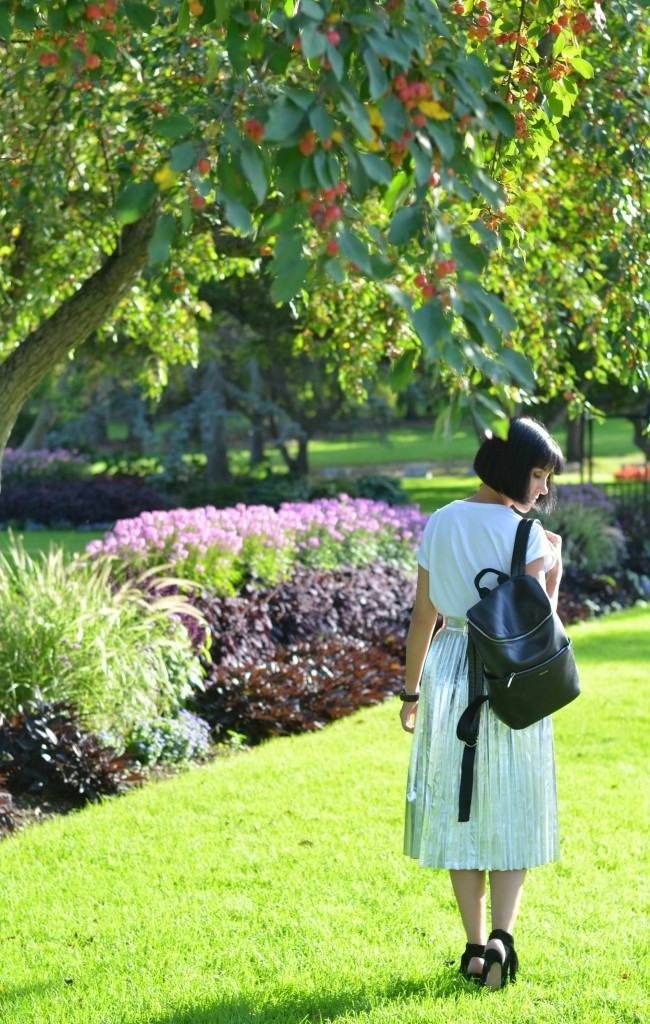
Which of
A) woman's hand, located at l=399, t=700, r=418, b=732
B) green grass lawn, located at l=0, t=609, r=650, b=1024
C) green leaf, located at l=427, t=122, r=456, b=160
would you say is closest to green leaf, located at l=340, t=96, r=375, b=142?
green leaf, located at l=427, t=122, r=456, b=160

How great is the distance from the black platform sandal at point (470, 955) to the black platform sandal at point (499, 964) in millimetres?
42

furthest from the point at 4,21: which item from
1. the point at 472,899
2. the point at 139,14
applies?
the point at 472,899

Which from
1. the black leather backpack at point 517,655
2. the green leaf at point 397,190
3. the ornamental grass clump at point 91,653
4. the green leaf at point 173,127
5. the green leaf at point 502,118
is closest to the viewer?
the green leaf at point 173,127

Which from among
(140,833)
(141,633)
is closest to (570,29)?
(140,833)

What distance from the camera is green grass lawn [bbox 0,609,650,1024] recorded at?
366cm

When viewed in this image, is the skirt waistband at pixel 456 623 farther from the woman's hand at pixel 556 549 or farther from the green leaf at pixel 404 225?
the green leaf at pixel 404 225

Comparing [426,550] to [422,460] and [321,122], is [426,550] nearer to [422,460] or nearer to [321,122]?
[321,122]

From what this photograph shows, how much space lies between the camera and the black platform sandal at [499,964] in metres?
3.58

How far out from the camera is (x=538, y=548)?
3.57m

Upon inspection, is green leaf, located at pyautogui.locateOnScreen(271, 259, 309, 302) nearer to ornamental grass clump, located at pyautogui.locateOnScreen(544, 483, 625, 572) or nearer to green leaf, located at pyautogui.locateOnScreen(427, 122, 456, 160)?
green leaf, located at pyautogui.locateOnScreen(427, 122, 456, 160)

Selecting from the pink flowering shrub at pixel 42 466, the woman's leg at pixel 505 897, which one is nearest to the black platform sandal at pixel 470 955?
the woman's leg at pixel 505 897

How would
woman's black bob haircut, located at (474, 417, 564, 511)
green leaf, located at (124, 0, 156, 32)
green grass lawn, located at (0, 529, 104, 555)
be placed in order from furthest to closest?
green grass lawn, located at (0, 529, 104, 555) → woman's black bob haircut, located at (474, 417, 564, 511) → green leaf, located at (124, 0, 156, 32)

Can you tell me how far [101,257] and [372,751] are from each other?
492 centimetres

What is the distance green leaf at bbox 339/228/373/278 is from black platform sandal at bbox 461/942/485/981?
2.38 m
